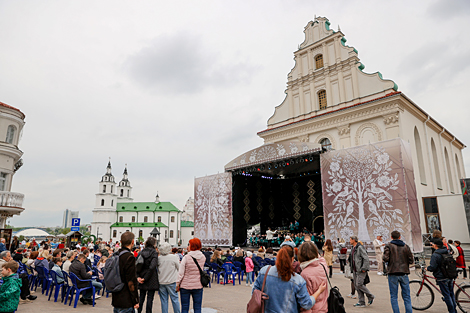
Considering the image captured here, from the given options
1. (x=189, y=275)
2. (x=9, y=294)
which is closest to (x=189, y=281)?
(x=189, y=275)

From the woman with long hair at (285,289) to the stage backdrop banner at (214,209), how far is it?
1674cm

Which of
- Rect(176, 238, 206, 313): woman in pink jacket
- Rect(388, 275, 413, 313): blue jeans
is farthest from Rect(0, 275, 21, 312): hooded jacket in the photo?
Rect(388, 275, 413, 313): blue jeans

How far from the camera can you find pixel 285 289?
110 inches

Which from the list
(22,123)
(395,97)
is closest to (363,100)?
(395,97)

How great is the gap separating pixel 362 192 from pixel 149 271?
11.3 m

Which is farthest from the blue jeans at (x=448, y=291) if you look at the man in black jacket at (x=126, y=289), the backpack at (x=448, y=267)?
the man in black jacket at (x=126, y=289)

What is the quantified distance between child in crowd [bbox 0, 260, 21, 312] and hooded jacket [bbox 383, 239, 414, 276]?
566 cm

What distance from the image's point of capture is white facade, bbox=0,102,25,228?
55.4ft

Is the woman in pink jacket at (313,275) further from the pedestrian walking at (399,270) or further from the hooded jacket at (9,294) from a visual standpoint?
the hooded jacket at (9,294)

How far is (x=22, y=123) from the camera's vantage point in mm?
19000

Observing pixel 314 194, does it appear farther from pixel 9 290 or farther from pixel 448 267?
pixel 9 290

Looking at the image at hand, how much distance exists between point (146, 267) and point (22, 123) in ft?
62.6

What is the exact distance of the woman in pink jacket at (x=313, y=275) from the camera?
305cm

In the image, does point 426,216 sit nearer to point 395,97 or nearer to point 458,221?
point 458,221
